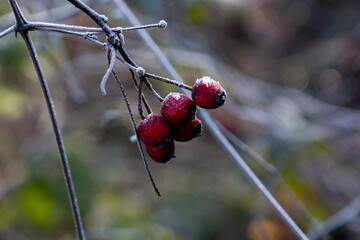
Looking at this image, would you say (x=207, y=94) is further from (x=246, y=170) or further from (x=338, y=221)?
(x=338, y=221)

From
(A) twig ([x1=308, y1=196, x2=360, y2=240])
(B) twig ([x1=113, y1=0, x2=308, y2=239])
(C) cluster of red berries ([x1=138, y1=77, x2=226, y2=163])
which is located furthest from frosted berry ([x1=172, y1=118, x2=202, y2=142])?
(A) twig ([x1=308, y1=196, x2=360, y2=240])

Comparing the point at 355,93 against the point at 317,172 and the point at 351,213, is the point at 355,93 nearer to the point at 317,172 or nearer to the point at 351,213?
the point at 317,172

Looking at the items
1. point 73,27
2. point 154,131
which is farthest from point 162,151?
point 73,27

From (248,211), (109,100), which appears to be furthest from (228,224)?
(109,100)

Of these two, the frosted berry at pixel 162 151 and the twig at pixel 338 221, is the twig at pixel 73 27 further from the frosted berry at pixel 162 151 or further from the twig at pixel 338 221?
the twig at pixel 338 221

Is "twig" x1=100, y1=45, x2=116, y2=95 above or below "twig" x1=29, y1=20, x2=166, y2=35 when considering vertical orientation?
below

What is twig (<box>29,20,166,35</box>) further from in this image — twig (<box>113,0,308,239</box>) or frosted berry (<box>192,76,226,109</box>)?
twig (<box>113,0,308,239</box>)
